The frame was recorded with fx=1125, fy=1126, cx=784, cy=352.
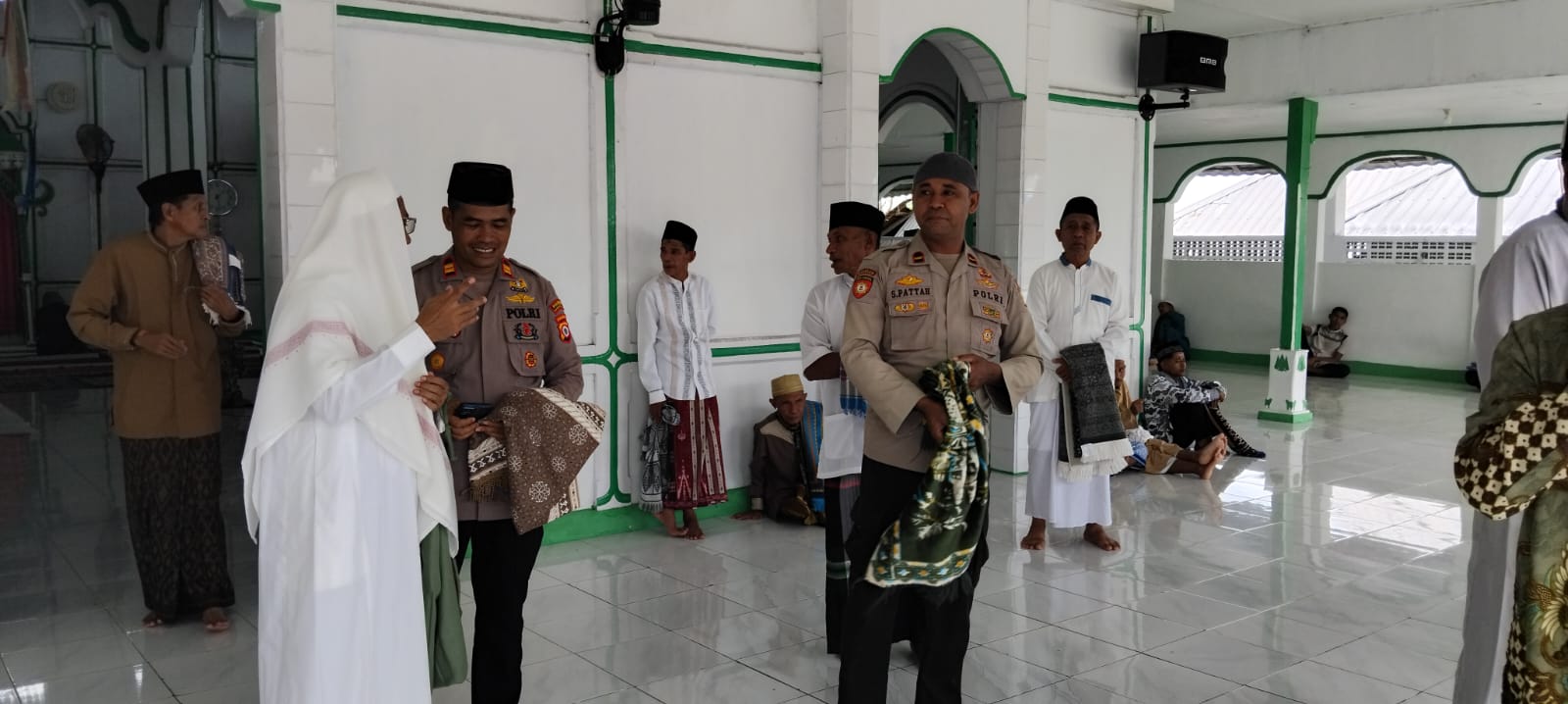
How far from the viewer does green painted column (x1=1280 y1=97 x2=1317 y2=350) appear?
33.0 ft

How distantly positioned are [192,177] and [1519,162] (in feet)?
44.4

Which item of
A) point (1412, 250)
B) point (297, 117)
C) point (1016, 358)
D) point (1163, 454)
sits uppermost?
point (297, 117)

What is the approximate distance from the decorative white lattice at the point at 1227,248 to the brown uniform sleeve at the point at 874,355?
1345 cm

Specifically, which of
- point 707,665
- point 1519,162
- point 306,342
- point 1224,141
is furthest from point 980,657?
point 1224,141

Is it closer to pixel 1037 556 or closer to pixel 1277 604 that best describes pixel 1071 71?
pixel 1037 556

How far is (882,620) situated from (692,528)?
2.88 m

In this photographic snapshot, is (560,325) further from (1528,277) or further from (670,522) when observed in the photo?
(670,522)

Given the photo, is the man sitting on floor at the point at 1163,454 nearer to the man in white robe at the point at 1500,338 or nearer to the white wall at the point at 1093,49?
the white wall at the point at 1093,49

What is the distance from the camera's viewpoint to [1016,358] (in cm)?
317

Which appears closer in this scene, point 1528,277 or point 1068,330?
point 1528,277

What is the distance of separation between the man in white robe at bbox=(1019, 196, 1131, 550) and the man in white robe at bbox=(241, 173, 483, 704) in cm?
334

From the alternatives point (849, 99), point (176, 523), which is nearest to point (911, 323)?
point (176, 523)

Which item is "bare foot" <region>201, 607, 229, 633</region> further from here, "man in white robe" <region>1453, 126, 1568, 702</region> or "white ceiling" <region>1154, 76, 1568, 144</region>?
"white ceiling" <region>1154, 76, 1568, 144</region>

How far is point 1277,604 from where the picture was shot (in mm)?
4734
